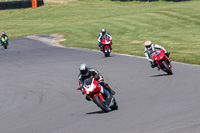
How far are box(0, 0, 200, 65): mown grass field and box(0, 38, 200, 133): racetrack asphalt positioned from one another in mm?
5036

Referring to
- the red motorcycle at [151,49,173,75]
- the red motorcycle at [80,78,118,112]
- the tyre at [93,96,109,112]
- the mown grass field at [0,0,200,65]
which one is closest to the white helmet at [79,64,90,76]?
the red motorcycle at [80,78,118,112]

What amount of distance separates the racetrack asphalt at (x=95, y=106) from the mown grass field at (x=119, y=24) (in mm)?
5036

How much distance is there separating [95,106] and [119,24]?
129 feet

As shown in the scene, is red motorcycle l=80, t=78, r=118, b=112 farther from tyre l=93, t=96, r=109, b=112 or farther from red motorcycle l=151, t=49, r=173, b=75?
red motorcycle l=151, t=49, r=173, b=75

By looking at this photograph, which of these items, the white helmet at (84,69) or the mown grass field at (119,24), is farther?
the mown grass field at (119,24)

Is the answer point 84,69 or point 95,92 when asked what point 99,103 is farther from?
point 84,69

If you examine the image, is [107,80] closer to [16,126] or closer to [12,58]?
[16,126]

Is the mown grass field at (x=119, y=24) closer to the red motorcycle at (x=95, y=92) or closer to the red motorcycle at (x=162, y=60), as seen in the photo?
the red motorcycle at (x=162, y=60)

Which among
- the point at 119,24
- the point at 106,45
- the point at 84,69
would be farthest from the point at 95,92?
the point at 119,24

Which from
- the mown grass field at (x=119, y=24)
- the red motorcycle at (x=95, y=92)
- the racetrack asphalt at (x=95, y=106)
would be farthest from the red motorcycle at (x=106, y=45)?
the red motorcycle at (x=95, y=92)

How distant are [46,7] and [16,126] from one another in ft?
215

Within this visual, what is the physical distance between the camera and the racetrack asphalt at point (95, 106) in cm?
917

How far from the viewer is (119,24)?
168 ft

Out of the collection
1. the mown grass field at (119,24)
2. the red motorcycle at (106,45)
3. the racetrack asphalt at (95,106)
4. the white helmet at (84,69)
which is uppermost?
the white helmet at (84,69)
